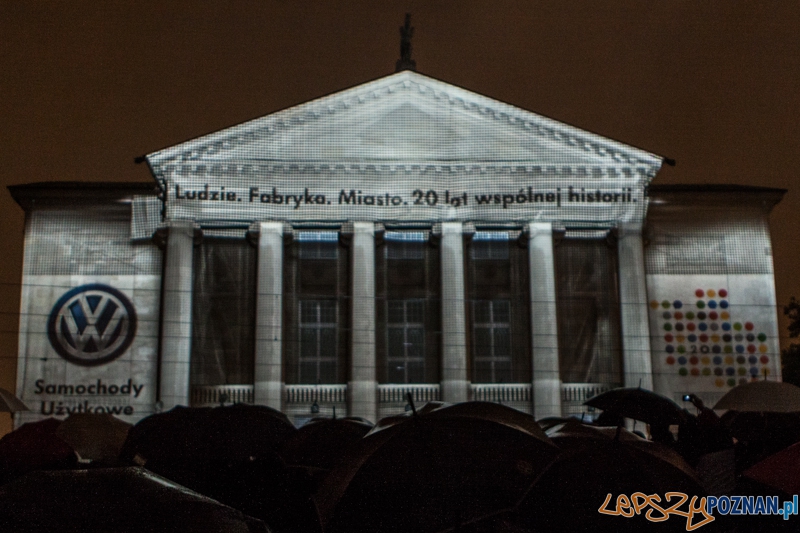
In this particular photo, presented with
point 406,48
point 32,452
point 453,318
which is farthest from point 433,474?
point 406,48

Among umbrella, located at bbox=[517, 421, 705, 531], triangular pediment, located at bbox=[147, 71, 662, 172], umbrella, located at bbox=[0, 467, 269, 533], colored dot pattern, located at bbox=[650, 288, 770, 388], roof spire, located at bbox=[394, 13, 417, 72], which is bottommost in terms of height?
umbrella, located at bbox=[517, 421, 705, 531]

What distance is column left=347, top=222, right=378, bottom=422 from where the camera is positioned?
32094 millimetres

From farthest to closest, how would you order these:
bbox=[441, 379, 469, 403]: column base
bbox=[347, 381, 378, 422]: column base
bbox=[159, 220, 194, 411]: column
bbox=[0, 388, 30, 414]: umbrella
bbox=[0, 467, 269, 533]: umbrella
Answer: bbox=[441, 379, 469, 403]: column base
bbox=[347, 381, 378, 422]: column base
bbox=[159, 220, 194, 411]: column
bbox=[0, 388, 30, 414]: umbrella
bbox=[0, 467, 269, 533]: umbrella

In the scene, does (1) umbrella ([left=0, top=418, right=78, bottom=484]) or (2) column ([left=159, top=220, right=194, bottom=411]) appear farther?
(2) column ([left=159, top=220, right=194, bottom=411])

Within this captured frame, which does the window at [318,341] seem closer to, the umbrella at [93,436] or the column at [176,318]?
the column at [176,318]

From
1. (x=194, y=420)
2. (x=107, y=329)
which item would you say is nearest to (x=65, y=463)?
(x=194, y=420)

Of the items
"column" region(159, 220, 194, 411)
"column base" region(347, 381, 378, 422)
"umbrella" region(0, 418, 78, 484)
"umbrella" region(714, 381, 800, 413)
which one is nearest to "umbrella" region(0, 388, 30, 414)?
"umbrella" region(0, 418, 78, 484)

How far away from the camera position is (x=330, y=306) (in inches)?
1350

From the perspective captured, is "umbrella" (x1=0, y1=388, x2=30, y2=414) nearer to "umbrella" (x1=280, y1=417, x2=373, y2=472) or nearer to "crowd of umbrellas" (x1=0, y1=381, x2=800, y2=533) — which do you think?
"crowd of umbrellas" (x1=0, y1=381, x2=800, y2=533)

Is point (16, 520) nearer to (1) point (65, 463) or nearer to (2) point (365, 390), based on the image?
(1) point (65, 463)

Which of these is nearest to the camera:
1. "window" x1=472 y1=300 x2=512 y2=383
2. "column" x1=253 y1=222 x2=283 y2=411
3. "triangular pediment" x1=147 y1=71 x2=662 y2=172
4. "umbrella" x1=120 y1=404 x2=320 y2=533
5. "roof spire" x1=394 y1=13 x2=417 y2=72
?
"umbrella" x1=120 y1=404 x2=320 y2=533

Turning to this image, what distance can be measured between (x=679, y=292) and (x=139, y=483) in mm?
32830

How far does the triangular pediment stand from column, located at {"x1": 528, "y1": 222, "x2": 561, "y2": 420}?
2.78m

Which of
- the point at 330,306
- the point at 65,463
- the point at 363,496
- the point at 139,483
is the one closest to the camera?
the point at 139,483
